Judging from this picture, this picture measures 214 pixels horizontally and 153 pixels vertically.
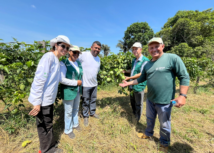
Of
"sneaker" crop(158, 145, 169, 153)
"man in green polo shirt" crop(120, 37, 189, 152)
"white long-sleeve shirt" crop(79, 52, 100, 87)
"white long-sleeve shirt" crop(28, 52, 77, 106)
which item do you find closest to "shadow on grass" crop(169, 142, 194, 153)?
"sneaker" crop(158, 145, 169, 153)

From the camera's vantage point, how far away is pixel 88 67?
105 inches

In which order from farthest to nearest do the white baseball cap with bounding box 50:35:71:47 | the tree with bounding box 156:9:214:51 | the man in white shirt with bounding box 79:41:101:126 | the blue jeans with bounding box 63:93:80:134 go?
the tree with bounding box 156:9:214:51 → the man in white shirt with bounding box 79:41:101:126 → the blue jeans with bounding box 63:93:80:134 → the white baseball cap with bounding box 50:35:71:47

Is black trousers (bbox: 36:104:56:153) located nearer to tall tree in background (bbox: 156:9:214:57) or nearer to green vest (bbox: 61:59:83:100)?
green vest (bbox: 61:59:83:100)

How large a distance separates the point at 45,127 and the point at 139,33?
32.7 m

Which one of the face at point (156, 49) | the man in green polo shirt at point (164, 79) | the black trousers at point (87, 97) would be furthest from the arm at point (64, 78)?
the face at point (156, 49)

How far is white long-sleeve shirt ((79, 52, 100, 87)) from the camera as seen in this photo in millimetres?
2682

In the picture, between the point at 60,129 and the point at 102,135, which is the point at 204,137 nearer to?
the point at 102,135

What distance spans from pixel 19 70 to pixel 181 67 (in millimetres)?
3032

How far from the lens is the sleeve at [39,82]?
1.44 meters

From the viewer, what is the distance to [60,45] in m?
1.67

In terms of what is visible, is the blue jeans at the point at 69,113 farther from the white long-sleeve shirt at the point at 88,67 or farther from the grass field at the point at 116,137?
the white long-sleeve shirt at the point at 88,67

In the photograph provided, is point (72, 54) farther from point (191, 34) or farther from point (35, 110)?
point (191, 34)

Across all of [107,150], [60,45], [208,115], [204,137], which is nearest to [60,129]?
[107,150]

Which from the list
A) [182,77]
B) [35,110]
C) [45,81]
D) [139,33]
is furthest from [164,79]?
[139,33]
